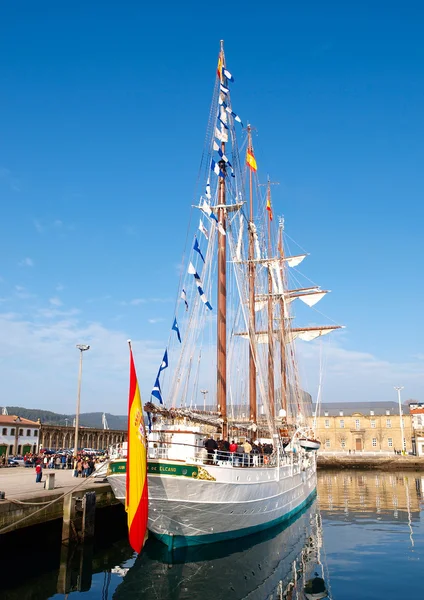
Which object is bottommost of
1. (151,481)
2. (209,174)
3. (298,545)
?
(298,545)

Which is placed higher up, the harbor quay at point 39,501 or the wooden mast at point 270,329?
the wooden mast at point 270,329

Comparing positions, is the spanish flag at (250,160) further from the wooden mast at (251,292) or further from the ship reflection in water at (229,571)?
the ship reflection in water at (229,571)

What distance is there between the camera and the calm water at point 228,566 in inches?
696

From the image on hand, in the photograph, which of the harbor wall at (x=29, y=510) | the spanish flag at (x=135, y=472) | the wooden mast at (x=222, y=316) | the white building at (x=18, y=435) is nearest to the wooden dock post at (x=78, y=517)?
the harbor wall at (x=29, y=510)

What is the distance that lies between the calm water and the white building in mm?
46309

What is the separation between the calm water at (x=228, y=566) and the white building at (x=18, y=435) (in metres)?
46.3

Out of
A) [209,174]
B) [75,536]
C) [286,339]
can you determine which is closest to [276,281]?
[286,339]

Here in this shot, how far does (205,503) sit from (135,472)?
4.41m

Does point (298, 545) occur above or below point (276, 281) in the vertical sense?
below

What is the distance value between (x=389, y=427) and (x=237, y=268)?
90.1 metres

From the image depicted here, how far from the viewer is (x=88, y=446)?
9656cm

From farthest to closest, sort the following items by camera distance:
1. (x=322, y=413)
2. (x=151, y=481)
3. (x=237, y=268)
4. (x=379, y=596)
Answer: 1. (x=322, y=413)
2. (x=237, y=268)
3. (x=151, y=481)
4. (x=379, y=596)

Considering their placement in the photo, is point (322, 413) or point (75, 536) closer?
point (75, 536)

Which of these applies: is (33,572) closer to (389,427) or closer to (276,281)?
(276,281)
